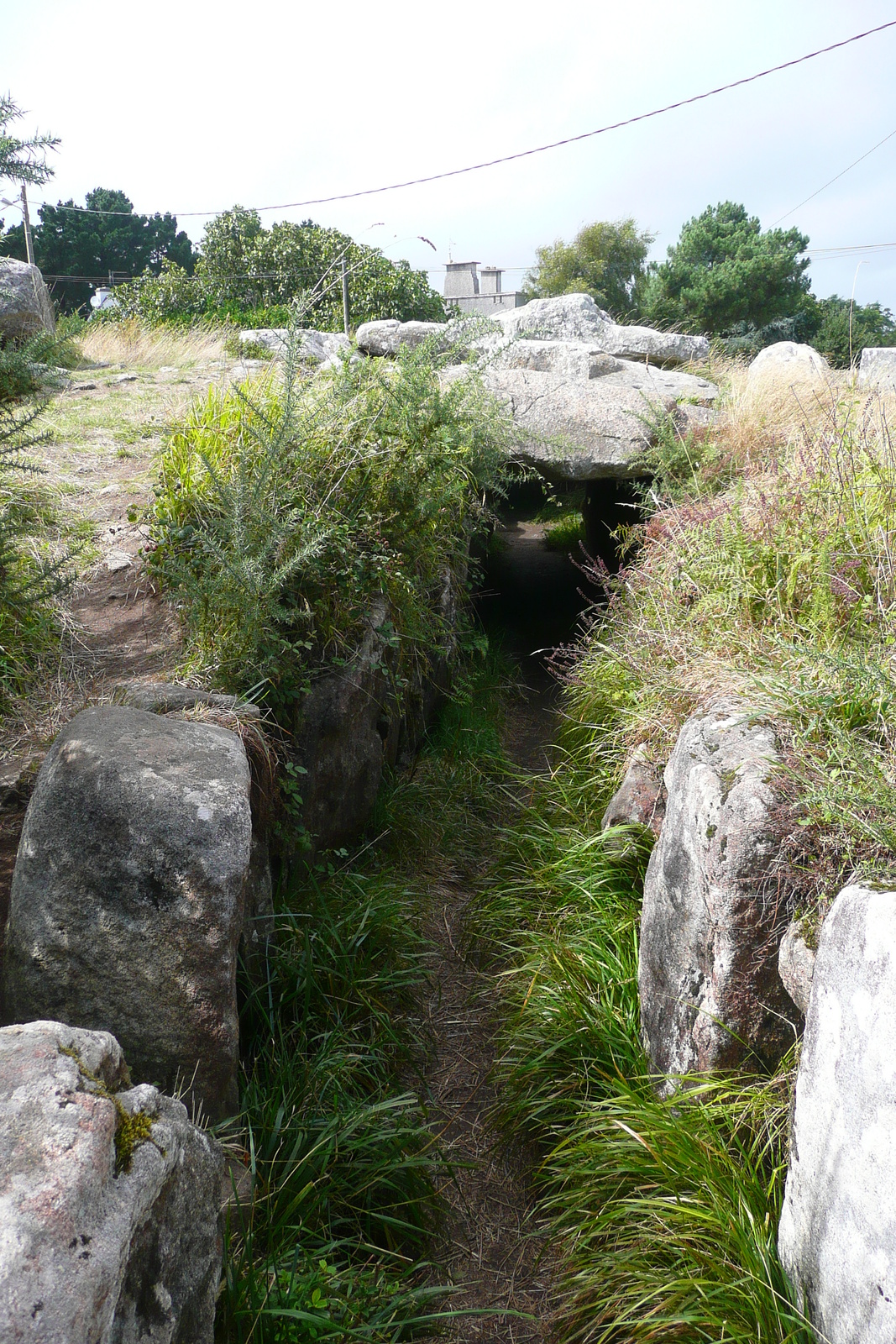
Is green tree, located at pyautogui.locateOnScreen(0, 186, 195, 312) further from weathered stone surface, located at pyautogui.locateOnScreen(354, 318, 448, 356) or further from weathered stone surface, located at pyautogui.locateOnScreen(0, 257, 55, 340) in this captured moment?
weathered stone surface, located at pyautogui.locateOnScreen(354, 318, 448, 356)

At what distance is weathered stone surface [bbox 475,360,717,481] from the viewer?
21.4 feet

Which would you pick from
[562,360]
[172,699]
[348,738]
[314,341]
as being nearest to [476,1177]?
[348,738]

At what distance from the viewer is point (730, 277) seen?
27.5m

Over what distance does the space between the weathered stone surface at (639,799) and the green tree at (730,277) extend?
87.2 feet

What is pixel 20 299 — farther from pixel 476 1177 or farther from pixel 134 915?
pixel 476 1177

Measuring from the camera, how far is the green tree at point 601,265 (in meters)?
32.2

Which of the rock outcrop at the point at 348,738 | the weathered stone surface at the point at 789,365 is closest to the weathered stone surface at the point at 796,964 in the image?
the rock outcrop at the point at 348,738

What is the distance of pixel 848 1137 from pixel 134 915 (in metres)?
1.83

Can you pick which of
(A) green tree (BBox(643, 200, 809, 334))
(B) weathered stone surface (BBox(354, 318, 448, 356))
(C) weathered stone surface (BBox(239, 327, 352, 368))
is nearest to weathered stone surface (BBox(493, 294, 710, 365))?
(B) weathered stone surface (BBox(354, 318, 448, 356))

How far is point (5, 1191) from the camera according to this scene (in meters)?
1.24

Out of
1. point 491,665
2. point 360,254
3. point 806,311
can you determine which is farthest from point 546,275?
point 491,665

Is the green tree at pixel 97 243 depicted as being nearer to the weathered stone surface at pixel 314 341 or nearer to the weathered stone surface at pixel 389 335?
the weathered stone surface at pixel 314 341

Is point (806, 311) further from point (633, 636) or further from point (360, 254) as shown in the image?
point (633, 636)

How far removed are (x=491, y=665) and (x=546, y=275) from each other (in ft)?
100
